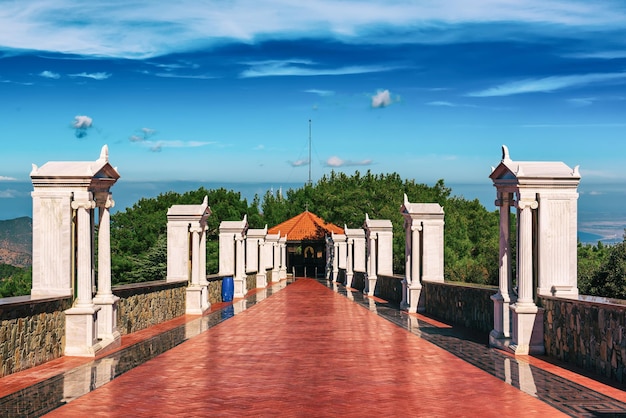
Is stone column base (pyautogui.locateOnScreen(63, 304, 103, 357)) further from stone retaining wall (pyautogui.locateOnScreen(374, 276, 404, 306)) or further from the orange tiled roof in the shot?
the orange tiled roof

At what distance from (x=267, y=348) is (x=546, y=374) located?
5.11m

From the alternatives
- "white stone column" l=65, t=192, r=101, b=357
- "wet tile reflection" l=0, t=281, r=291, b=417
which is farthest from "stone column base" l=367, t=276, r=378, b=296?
"white stone column" l=65, t=192, r=101, b=357

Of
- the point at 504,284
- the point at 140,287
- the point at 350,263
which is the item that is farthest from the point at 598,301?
the point at 350,263

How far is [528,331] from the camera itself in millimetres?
13203

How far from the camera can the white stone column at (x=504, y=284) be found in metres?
13.8

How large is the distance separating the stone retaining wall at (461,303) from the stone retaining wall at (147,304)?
21.6 ft

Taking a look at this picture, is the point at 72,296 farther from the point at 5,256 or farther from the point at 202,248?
the point at 5,256

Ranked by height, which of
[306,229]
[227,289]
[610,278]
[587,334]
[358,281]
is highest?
[306,229]

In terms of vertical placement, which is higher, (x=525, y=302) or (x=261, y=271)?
(x=525, y=302)

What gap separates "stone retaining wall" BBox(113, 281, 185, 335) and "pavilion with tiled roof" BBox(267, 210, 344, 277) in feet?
151

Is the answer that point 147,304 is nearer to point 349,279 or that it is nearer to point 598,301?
point 598,301

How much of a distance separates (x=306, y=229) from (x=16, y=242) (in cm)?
11744

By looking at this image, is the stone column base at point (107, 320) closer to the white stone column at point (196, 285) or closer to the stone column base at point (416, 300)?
the white stone column at point (196, 285)

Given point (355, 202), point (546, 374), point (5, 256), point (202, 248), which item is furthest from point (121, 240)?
point (5, 256)
